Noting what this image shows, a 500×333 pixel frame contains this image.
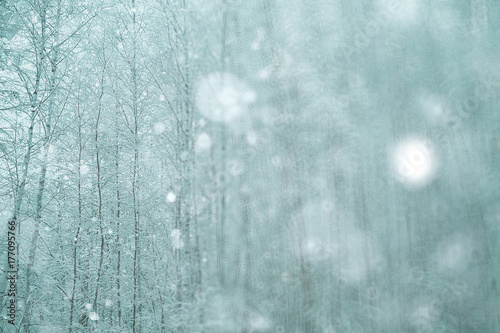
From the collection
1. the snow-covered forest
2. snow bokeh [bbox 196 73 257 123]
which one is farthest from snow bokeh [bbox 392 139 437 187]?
snow bokeh [bbox 196 73 257 123]

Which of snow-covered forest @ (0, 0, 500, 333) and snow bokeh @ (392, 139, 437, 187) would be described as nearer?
snow-covered forest @ (0, 0, 500, 333)

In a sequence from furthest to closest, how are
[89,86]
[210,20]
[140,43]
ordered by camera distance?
1. [140,43]
2. [89,86]
3. [210,20]

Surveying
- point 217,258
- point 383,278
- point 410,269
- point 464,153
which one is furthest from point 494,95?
point 217,258

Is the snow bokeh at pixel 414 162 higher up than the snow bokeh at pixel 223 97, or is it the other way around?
the snow bokeh at pixel 223 97

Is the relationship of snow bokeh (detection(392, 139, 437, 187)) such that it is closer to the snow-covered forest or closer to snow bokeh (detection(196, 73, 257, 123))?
the snow-covered forest

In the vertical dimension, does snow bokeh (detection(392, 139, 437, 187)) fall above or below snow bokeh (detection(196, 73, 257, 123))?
below

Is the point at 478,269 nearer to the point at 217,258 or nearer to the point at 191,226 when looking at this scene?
the point at 217,258

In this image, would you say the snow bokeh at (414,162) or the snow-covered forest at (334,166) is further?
the snow bokeh at (414,162)

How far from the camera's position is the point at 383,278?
2.38 m

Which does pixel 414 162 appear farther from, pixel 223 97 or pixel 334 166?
pixel 223 97

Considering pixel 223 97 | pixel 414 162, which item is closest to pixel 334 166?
pixel 414 162

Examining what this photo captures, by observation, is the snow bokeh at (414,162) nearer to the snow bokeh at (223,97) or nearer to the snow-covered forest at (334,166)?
the snow-covered forest at (334,166)

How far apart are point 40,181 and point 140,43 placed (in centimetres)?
233

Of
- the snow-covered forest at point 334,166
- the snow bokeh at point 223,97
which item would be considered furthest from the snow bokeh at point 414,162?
the snow bokeh at point 223,97
